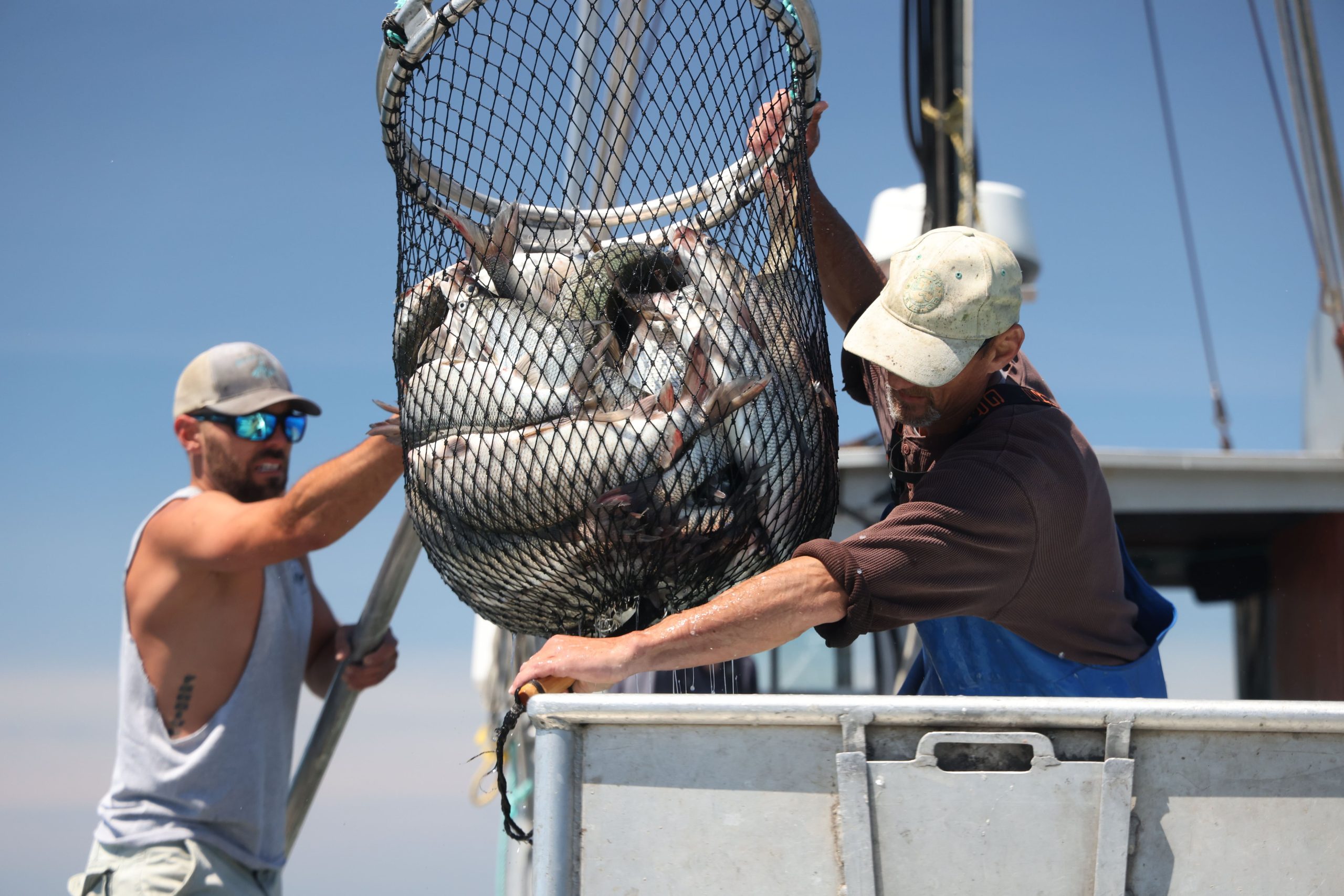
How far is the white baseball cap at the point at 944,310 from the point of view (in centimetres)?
222

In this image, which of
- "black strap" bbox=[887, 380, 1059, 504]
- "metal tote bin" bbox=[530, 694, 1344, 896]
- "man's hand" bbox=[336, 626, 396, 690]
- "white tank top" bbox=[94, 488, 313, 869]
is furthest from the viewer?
"man's hand" bbox=[336, 626, 396, 690]

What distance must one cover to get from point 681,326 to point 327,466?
66.1 inches

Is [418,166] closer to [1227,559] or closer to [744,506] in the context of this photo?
[744,506]

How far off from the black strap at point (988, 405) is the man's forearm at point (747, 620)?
1.34 ft

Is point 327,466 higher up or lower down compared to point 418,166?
lower down

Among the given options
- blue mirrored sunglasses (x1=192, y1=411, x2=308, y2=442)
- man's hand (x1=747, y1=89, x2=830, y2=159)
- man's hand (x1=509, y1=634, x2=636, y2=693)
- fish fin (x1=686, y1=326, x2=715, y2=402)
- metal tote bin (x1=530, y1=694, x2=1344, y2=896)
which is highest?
man's hand (x1=747, y1=89, x2=830, y2=159)

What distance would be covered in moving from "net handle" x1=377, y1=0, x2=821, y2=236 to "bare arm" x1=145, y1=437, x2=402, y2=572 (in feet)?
3.37

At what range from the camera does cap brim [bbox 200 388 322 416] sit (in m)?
4.08

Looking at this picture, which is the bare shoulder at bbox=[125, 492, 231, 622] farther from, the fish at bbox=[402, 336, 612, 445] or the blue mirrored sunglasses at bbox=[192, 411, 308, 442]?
the fish at bbox=[402, 336, 612, 445]

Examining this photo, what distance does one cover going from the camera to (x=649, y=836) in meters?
1.68

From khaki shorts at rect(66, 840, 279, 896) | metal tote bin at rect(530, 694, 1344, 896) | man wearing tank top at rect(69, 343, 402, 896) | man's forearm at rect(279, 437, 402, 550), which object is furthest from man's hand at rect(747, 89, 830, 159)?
khaki shorts at rect(66, 840, 279, 896)

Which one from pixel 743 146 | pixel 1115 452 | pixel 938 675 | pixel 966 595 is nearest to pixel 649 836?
pixel 966 595

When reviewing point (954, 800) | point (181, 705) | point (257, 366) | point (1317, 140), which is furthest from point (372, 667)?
point (1317, 140)

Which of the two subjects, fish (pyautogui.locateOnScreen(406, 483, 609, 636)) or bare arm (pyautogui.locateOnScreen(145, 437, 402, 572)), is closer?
fish (pyautogui.locateOnScreen(406, 483, 609, 636))
